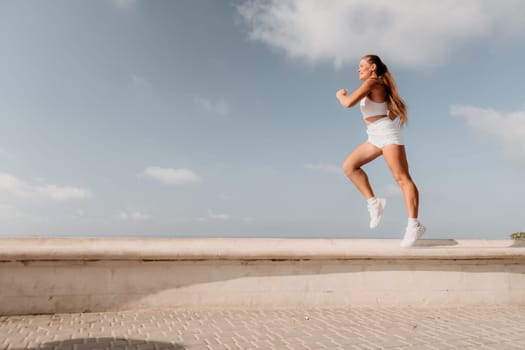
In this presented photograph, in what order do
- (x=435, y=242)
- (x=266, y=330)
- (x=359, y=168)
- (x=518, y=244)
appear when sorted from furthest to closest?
1. (x=518, y=244)
2. (x=435, y=242)
3. (x=359, y=168)
4. (x=266, y=330)

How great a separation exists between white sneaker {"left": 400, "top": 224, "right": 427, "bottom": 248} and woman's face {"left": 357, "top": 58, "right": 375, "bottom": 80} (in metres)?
1.97

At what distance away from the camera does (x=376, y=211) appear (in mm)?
5855

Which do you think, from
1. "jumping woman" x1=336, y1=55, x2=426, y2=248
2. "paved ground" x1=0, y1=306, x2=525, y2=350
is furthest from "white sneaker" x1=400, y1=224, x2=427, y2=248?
"paved ground" x1=0, y1=306, x2=525, y2=350

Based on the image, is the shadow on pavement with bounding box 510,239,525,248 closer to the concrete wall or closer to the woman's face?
the concrete wall

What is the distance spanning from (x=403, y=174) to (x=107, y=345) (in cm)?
387

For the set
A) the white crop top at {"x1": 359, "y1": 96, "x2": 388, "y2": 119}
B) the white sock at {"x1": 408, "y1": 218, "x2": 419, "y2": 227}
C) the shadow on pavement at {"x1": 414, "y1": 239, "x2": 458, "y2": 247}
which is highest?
the white crop top at {"x1": 359, "y1": 96, "x2": 388, "y2": 119}

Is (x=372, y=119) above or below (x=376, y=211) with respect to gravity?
above

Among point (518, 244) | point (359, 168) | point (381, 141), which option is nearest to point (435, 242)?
point (518, 244)

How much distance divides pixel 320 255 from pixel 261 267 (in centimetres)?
74

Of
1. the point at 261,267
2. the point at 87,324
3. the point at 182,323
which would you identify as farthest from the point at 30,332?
the point at 261,267

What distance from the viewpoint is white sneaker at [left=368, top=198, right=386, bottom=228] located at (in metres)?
5.86

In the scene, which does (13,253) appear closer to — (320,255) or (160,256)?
(160,256)

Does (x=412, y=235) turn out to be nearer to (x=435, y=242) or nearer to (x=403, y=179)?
(x=435, y=242)

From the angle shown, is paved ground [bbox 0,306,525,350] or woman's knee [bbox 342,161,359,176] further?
woman's knee [bbox 342,161,359,176]
